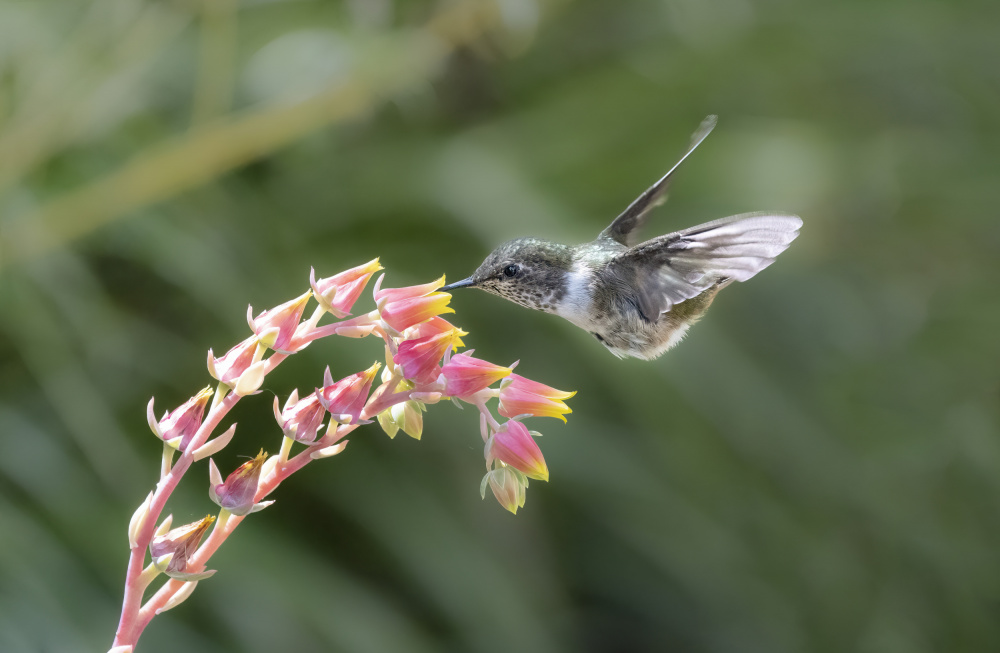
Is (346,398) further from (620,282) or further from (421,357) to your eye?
(620,282)

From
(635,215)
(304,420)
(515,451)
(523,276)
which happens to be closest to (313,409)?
(304,420)

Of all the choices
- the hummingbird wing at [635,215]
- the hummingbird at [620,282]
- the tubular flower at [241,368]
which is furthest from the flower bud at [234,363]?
the hummingbird wing at [635,215]

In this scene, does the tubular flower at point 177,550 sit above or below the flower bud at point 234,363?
below

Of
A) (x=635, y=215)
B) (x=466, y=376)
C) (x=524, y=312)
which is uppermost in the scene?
(x=466, y=376)

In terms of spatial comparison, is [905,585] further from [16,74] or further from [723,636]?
[16,74]

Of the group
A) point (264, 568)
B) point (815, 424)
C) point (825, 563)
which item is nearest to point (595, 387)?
point (815, 424)

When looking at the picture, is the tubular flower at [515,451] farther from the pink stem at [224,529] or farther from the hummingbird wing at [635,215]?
the hummingbird wing at [635,215]

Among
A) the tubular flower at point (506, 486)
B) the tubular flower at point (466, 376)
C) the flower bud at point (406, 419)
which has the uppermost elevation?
the tubular flower at point (466, 376)
